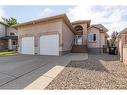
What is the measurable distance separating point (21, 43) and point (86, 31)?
1181cm

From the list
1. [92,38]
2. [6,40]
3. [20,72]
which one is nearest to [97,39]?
[92,38]

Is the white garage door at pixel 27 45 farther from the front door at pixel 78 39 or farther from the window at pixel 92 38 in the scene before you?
the window at pixel 92 38

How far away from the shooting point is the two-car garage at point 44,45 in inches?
568

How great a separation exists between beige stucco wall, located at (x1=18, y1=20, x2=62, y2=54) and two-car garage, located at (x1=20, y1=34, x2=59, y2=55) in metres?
0.44

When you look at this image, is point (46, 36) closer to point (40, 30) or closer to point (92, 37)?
point (40, 30)

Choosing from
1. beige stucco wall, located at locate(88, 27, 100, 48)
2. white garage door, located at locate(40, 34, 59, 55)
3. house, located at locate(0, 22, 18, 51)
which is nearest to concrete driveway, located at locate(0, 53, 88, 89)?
white garage door, located at locate(40, 34, 59, 55)

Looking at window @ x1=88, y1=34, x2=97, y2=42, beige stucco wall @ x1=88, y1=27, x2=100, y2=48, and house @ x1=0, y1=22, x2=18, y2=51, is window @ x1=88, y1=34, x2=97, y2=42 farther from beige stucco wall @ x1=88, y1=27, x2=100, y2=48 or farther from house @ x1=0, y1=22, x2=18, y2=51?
house @ x1=0, y1=22, x2=18, y2=51

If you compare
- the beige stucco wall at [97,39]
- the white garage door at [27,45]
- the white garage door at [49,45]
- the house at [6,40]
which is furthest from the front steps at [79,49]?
the house at [6,40]

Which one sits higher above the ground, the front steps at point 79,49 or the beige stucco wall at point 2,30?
the beige stucco wall at point 2,30

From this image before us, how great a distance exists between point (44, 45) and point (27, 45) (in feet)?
11.3

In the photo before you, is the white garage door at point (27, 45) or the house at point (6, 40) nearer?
the white garage door at point (27, 45)

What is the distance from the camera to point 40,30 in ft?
52.4
